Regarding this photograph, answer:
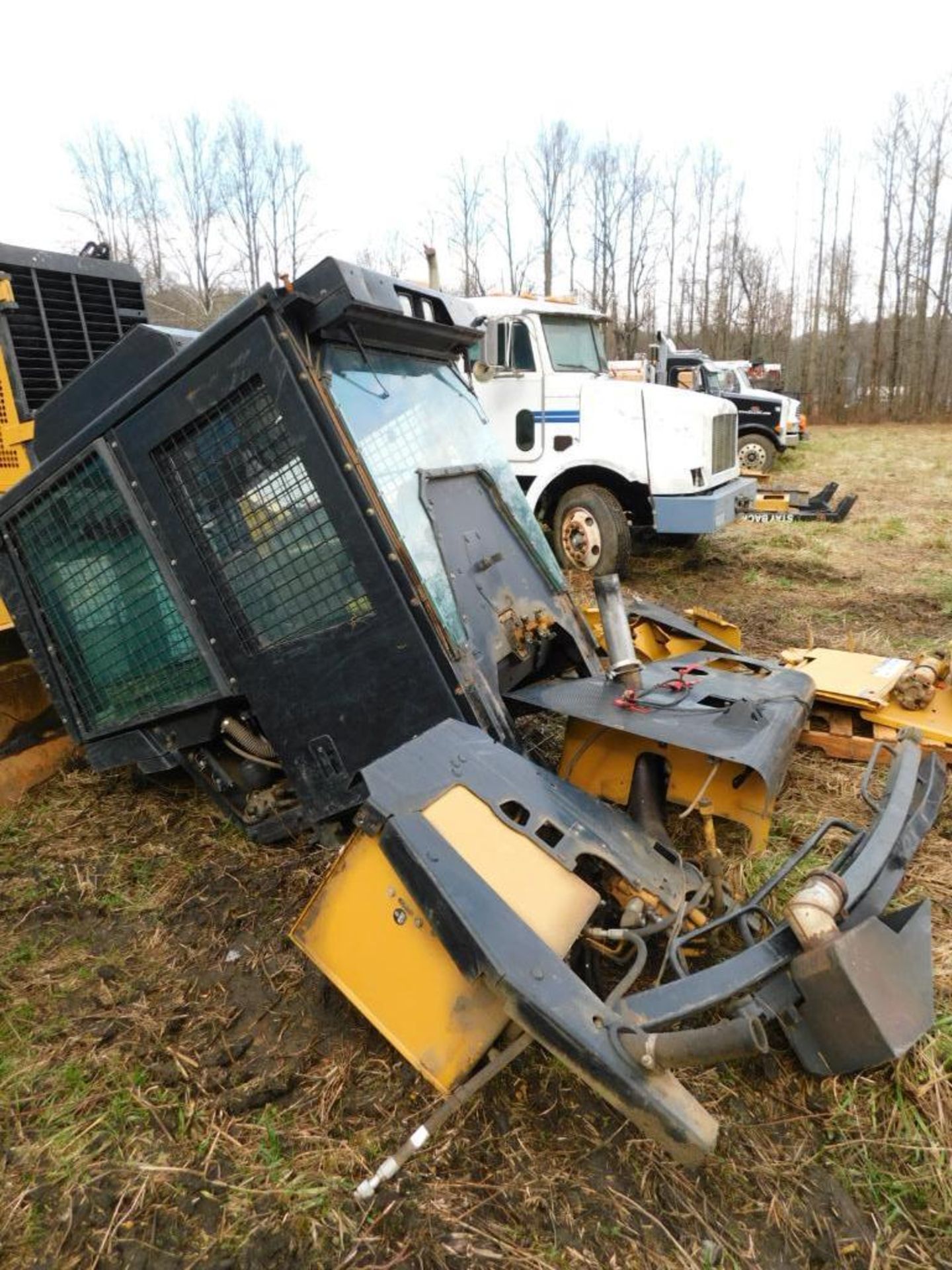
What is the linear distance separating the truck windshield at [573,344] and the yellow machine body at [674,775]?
534 centimetres

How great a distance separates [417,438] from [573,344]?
5.12 meters

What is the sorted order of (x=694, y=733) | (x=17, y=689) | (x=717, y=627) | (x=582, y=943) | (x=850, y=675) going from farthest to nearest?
1. (x=717, y=627)
2. (x=17, y=689)
3. (x=850, y=675)
4. (x=694, y=733)
5. (x=582, y=943)

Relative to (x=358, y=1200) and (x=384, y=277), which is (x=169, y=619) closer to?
(x=384, y=277)

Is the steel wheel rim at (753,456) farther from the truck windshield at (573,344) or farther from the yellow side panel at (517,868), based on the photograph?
the yellow side panel at (517,868)

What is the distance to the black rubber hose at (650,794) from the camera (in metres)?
2.53

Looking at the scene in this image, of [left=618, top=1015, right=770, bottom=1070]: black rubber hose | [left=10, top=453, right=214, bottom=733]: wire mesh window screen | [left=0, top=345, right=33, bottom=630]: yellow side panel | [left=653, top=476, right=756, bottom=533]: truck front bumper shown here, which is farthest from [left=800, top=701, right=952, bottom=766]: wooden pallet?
[left=653, top=476, right=756, bottom=533]: truck front bumper

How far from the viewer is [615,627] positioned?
283 cm

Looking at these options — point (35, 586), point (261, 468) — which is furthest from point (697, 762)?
point (35, 586)

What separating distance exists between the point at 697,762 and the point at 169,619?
1.96 meters

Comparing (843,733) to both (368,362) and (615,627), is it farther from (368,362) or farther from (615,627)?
(368,362)

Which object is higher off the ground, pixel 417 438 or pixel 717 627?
pixel 417 438

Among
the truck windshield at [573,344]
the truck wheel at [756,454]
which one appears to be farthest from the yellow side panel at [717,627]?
the truck wheel at [756,454]

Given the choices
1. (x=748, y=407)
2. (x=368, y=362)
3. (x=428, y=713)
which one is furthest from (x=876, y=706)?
(x=748, y=407)

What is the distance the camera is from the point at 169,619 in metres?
2.86
